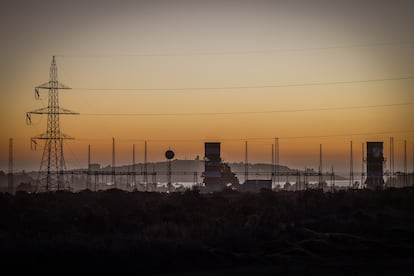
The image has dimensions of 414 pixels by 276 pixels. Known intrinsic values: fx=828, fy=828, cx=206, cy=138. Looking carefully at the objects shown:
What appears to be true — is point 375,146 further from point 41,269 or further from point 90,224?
point 41,269

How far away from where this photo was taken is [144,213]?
55.8 meters

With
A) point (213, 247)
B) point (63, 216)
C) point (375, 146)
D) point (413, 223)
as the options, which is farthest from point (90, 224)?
point (375, 146)

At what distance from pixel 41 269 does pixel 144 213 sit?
24218 millimetres

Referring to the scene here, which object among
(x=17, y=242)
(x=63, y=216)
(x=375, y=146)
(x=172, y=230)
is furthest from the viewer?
(x=375, y=146)

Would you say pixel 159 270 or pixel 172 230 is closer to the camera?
pixel 159 270

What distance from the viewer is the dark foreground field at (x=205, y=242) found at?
32.7 metres

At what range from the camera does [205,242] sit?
38844mm

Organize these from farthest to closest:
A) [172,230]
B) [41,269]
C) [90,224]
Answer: [90,224]
[172,230]
[41,269]

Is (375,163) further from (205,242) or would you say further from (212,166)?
(205,242)

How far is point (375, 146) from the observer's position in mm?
134625

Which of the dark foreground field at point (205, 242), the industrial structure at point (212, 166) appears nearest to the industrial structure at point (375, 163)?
the industrial structure at point (212, 166)

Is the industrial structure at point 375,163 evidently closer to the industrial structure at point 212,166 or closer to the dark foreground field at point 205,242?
the industrial structure at point 212,166

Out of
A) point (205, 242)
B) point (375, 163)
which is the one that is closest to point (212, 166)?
point (375, 163)

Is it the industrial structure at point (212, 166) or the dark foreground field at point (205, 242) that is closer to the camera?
the dark foreground field at point (205, 242)
